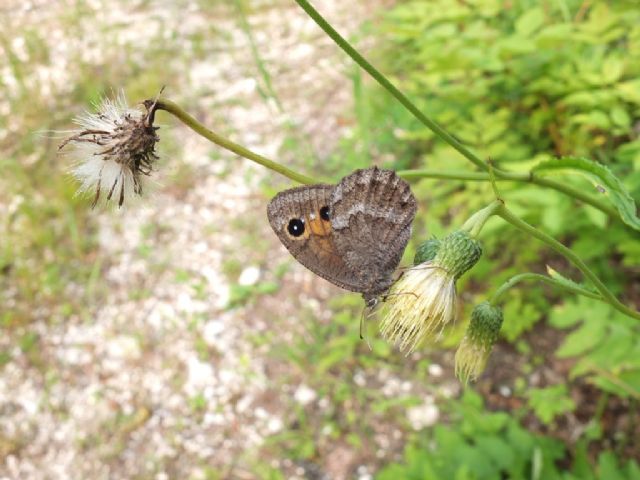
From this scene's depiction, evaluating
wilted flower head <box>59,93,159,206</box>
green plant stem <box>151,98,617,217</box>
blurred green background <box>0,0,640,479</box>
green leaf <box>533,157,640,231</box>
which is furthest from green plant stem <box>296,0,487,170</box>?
blurred green background <box>0,0,640,479</box>

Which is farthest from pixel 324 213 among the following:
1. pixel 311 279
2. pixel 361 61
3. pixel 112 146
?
pixel 311 279

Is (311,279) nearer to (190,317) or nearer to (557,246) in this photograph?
(190,317)

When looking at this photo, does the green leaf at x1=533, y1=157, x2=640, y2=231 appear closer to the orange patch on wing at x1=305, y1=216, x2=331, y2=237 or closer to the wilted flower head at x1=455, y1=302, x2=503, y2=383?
the wilted flower head at x1=455, y1=302, x2=503, y2=383

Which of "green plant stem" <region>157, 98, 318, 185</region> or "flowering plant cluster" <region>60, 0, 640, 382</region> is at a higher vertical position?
"green plant stem" <region>157, 98, 318, 185</region>

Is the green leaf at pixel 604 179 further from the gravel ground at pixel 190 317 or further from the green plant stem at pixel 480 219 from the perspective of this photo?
the gravel ground at pixel 190 317

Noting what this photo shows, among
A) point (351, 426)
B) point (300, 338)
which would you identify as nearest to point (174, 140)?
point (300, 338)

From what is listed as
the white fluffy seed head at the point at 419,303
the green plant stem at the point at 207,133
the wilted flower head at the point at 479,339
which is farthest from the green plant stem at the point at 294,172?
the wilted flower head at the point at 479,339
